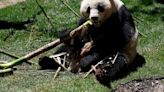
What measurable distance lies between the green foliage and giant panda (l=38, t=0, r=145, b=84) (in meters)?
0.19

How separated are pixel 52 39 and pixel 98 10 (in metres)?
2.24

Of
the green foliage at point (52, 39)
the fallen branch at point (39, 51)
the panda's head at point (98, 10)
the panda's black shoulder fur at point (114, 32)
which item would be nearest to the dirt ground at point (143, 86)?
the green foliage at point (52, 39)

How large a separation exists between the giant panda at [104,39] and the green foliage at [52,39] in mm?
190

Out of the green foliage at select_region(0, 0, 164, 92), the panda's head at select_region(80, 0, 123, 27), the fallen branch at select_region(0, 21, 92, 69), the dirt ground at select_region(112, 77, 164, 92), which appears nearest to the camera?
the dirt ground at select_region(112, 77, 164, 92)

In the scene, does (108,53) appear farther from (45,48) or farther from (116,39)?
(45,48)

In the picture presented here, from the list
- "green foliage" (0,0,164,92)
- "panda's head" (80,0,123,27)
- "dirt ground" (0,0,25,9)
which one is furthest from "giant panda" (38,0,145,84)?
"dirt ground" (0,0,25,9)

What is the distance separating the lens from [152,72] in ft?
21.5

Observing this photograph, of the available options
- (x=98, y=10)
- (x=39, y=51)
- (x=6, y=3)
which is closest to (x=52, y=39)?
(x=39, y=51)

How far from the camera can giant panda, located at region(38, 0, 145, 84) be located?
243 inches

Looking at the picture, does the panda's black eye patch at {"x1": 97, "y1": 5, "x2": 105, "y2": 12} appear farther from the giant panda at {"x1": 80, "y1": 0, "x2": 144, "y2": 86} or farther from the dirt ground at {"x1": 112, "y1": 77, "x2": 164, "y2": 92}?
the dirt ground at {"x1": 112, "y1": 77, "x2": 164, "y2": 92}

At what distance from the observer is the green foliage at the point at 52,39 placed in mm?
6250

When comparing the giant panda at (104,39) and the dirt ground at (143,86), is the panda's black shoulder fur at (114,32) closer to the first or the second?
the giant panda at (104,39)

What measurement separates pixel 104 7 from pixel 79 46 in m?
0.84

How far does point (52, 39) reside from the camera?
27.0 ft
